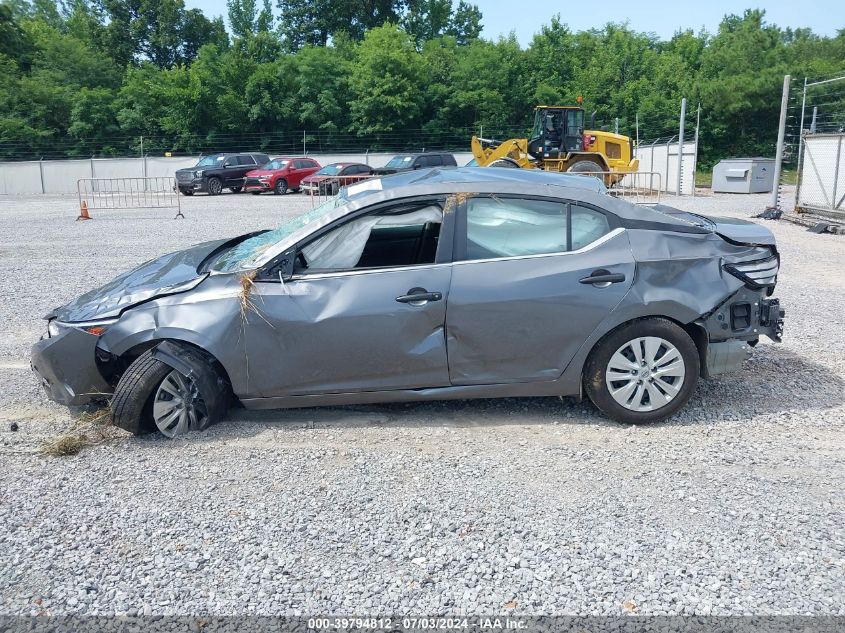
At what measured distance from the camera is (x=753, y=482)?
4156mm

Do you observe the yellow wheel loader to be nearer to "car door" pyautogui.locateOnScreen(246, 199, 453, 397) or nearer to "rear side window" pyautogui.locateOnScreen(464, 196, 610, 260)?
"rear side window" pyautogui.locateOnScreen(464, 196, 610, 260)

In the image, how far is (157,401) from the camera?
475 centimetres

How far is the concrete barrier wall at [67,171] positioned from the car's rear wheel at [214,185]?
999 cm

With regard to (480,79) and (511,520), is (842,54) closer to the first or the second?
(480,79)

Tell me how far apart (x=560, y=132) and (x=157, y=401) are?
72.7 feet

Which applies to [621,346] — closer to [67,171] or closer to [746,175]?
[746,175]

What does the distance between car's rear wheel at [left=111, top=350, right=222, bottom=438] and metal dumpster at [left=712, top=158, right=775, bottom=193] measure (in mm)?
27425

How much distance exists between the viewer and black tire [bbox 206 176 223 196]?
1166 inches

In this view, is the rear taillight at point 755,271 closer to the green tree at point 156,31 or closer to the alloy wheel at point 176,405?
the alloy wheel at point 176,405

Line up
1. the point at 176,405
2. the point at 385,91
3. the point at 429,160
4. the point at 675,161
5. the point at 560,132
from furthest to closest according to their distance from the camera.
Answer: the point at 385,91 → the point at 429,160 → the point at 675,161 → the point at 560,132 → the point at 176,405

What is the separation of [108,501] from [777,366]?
5.08 m

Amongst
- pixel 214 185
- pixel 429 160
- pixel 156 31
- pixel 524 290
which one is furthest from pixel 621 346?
pixel 156 31

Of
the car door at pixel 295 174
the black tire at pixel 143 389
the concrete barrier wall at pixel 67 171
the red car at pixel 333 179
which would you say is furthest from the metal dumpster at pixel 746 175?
the black tire at pixel 143 389

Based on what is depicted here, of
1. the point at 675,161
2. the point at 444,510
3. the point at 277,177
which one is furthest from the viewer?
the point at 277,177
